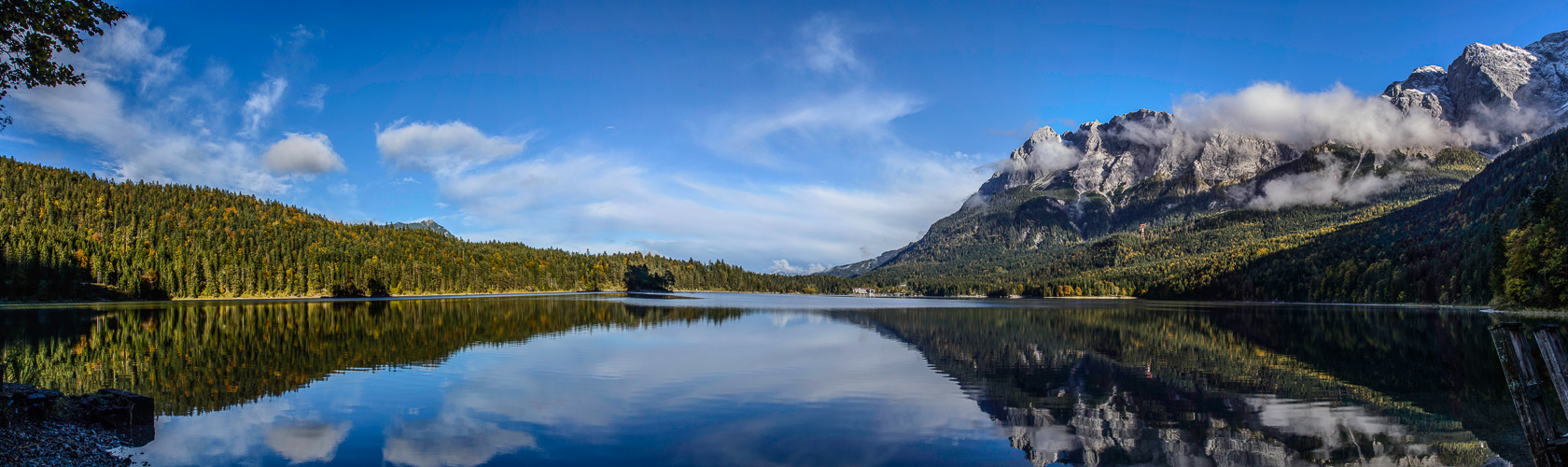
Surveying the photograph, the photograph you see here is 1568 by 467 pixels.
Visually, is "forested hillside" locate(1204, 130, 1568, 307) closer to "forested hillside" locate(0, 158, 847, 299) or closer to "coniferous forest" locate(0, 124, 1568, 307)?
"coniferous forest" locate(0, 124, 1568, 307)

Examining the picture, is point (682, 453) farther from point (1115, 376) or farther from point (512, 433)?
point (1115, 376)

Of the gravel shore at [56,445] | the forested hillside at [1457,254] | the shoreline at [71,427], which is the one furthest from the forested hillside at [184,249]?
the forested hillside at [1457,254]

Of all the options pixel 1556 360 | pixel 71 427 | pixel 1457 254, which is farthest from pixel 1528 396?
pixel 1457 254

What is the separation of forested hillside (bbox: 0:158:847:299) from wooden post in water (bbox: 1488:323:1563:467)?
467 feet

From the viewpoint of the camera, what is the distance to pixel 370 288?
143500mm

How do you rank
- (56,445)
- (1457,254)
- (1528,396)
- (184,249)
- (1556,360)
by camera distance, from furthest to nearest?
1. (184,249)
2. (1457,254)
3. (56,445)
4. (1528,396)
5. (1556,360)

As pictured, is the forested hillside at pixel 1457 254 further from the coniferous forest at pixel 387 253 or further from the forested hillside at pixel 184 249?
the forested hillside at pixel 184 249

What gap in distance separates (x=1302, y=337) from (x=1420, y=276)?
9490 centimetres

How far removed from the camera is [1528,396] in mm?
7324

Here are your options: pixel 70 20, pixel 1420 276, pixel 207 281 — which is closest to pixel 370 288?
pixel 207 281

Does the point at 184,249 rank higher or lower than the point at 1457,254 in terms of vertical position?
higher

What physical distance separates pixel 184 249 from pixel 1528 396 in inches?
6475

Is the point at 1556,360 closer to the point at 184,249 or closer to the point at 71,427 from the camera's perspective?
the point at 71,427

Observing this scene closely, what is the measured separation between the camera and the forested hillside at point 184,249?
103 metres
